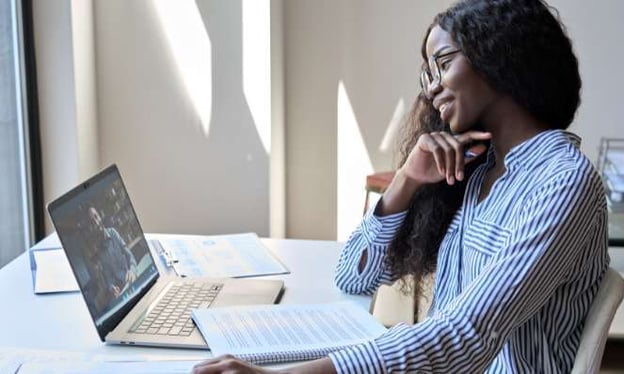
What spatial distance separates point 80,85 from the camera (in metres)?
2.71

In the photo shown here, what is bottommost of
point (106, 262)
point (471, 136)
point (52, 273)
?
point (52, 273)

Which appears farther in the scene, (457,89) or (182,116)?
(182,116)

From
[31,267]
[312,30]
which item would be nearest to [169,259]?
[31,267]

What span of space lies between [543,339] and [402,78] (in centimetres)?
236

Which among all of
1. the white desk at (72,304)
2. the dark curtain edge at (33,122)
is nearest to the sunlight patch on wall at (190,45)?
the dark curtain edge at (33,122)

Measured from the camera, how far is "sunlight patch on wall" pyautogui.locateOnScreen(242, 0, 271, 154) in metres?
2.87

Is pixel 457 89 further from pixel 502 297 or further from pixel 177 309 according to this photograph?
pixel 177 309

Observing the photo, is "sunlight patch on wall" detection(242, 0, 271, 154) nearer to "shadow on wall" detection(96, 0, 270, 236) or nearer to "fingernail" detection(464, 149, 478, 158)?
"shadow on wall" detection(96, 0, 270, 236)

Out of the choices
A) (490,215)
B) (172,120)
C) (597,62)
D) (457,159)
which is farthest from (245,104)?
(490,215)

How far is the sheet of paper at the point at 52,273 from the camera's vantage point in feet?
4.85

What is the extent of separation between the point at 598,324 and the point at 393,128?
239 centimetres

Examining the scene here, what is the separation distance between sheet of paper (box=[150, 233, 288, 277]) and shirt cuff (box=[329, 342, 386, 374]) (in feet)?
2.01

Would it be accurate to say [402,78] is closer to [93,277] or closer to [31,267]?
[31,267]

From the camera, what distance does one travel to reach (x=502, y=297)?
1012 millimetres
